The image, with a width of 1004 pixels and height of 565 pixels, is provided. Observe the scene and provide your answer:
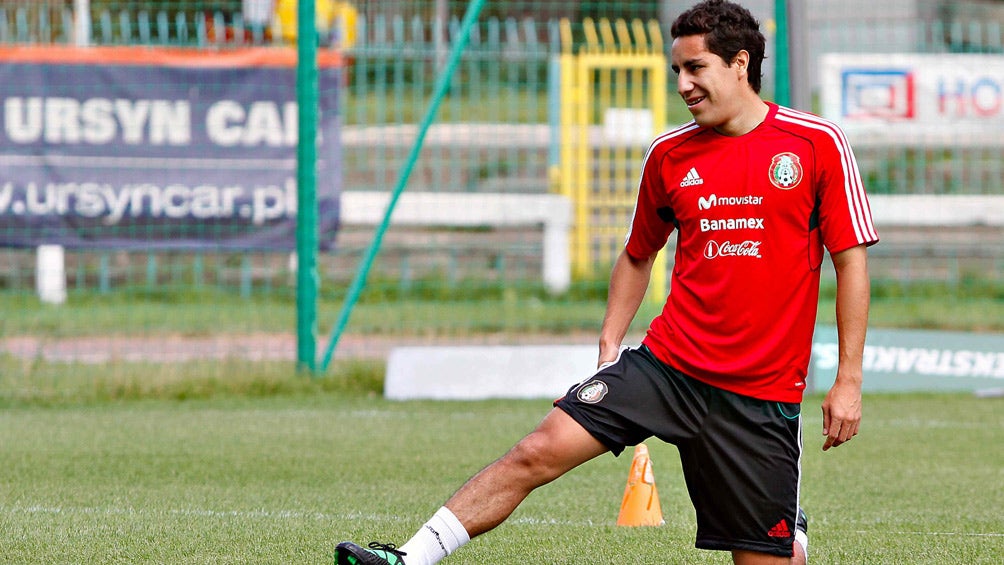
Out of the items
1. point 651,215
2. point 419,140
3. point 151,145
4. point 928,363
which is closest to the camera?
point 651,215

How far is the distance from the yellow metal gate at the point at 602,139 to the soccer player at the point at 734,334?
8400 millimetres

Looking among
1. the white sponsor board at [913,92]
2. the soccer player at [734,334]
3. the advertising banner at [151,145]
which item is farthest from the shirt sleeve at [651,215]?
the white sponsor board at [913,92]

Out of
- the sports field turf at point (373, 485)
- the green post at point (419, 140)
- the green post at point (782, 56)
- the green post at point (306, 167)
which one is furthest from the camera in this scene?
the green post at point (306, 167)

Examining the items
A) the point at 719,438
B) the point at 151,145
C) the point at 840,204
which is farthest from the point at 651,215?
the point at 151,145

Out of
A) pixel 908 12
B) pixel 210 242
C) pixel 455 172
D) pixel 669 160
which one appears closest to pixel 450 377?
pixel 210 242

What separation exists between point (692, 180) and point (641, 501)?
1.94 meters

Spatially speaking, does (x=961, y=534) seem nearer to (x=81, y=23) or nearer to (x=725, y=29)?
(x=725, y=29)

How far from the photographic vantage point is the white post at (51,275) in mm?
11797

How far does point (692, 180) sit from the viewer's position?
426 centimetres

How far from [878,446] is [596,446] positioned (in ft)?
14.1

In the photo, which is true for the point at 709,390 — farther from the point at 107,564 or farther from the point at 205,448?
the point at 205,448

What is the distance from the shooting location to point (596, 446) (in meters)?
4.21

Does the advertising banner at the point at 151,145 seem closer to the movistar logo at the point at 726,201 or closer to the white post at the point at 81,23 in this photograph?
the white post at the point at 81,23

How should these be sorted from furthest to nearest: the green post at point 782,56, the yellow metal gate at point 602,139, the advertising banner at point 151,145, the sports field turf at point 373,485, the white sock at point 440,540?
the yellow metal gate at point 602,139
the advertising banner at point 151,145
the green post at point 782,56
the sports field turf at point 373,485
the white sock at point 440,540
